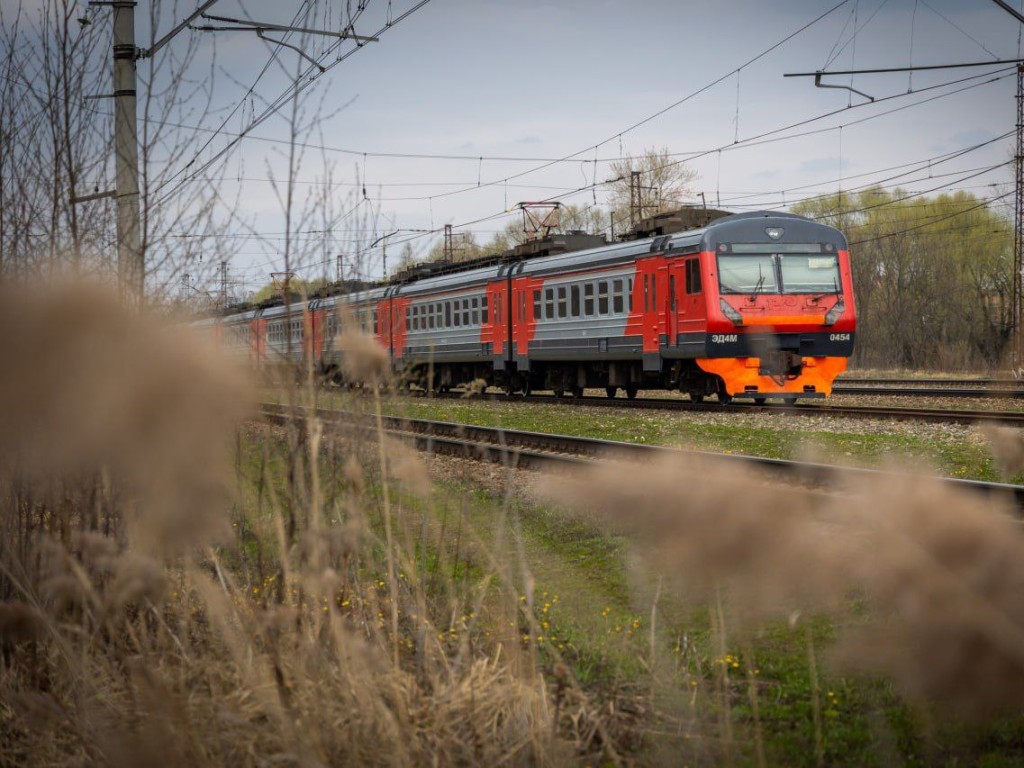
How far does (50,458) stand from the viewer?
3.51 meters

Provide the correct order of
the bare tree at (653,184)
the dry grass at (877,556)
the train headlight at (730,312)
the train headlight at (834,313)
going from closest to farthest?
the dry grass at (877,556) → the train headlight at (730,312) → the train headlight at (834,313) → the bare tree at (653,184)

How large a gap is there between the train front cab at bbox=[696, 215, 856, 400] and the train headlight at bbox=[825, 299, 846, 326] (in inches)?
0.7

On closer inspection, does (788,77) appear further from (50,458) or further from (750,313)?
(50,458)

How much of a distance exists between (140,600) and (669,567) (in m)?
2.22

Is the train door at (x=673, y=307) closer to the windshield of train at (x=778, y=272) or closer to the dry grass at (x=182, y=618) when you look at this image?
the windshield of train at (x=778, y=272)

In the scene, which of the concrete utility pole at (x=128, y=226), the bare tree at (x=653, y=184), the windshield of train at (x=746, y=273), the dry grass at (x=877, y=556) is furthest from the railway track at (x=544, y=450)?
the bare tree at (x=653, y=184)

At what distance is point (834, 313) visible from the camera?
1777 centimetres

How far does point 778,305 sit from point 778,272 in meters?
0.58

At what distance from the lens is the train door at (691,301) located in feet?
56.9

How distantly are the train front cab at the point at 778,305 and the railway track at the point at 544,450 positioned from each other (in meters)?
4.81

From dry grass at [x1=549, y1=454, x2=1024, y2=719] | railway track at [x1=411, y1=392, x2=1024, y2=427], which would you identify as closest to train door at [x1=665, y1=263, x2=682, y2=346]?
railway track at [x1=411, y1=392, x2=1024, y2=427]

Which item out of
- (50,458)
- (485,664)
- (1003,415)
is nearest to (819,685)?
(485,664)

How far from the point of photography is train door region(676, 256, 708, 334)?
1733cm

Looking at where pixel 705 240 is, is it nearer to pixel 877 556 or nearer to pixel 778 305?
pixel 778 305
